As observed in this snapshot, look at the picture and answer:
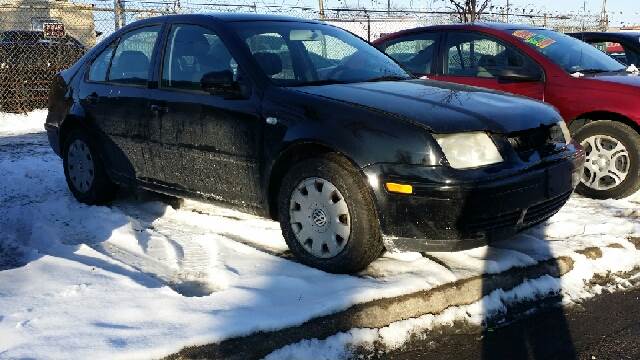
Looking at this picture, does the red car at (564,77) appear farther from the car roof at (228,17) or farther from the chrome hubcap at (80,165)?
the chrome hubcap at (80,165)

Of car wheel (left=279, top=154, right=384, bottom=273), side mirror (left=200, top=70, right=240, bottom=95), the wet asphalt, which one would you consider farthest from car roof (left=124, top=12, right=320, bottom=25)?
the wet asphalt

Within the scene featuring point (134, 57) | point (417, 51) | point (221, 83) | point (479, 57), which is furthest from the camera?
point (417, 51)

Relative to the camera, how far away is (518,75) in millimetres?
5547

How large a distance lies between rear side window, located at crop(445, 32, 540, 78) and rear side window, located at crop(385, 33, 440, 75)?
18 centimetres

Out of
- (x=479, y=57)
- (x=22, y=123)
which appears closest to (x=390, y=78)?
(x=479, y=57)

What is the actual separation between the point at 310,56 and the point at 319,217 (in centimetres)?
129

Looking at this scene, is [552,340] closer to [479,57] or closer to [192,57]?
[192,57]

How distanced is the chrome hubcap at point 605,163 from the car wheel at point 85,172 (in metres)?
4.10

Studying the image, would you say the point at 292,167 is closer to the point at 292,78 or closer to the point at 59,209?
the point at 292,78

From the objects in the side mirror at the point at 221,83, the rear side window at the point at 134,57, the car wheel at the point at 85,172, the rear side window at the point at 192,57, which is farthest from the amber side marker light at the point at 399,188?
the car wheel at the point at 85,172

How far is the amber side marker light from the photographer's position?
10.7 ft

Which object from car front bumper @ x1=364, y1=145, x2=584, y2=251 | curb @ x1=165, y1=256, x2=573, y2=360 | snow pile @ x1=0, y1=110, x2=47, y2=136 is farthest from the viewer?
snow pile @ x1=0, y1=110, x2=47, y2=136

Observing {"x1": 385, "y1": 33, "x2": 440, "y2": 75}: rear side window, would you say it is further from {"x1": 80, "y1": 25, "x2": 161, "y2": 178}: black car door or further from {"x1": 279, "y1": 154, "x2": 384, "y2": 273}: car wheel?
{"x1": 279, "y1": 154, "x2": 384, "y2": 273}: car wheel

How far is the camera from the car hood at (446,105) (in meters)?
3.40
